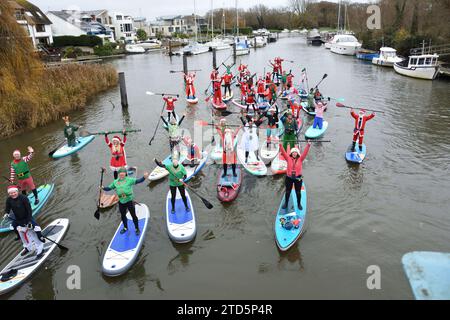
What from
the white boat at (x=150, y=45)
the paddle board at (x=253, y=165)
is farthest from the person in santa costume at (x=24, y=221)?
the white boat at (x=150, y=45)

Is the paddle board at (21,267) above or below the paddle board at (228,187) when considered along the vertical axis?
below

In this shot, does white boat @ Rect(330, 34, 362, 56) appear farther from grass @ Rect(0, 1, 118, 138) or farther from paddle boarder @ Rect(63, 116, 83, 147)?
paddle boarder @ Rect(63, 116, 83, 147)

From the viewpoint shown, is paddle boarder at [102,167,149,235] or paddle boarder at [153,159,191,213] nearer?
paddle boarder at [102,167,149,235]

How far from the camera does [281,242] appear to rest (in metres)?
8.51

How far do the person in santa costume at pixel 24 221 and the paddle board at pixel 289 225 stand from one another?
569 cm

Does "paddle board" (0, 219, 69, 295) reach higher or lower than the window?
lower

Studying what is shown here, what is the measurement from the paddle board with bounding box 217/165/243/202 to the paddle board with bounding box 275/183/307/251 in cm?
171

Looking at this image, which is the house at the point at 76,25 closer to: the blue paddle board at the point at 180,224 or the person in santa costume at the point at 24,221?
the blue paddle board at the point at 180,224

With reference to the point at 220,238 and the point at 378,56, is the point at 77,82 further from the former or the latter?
the point at 378,56

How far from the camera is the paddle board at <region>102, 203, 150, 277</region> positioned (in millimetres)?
7738

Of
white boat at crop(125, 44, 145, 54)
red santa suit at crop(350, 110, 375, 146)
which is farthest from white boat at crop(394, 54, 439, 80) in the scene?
white boat at crop(125, 44, 145, 54)

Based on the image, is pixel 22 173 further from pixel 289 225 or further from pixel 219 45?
pixel 219 45

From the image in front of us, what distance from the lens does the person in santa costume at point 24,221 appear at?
7398 mm
